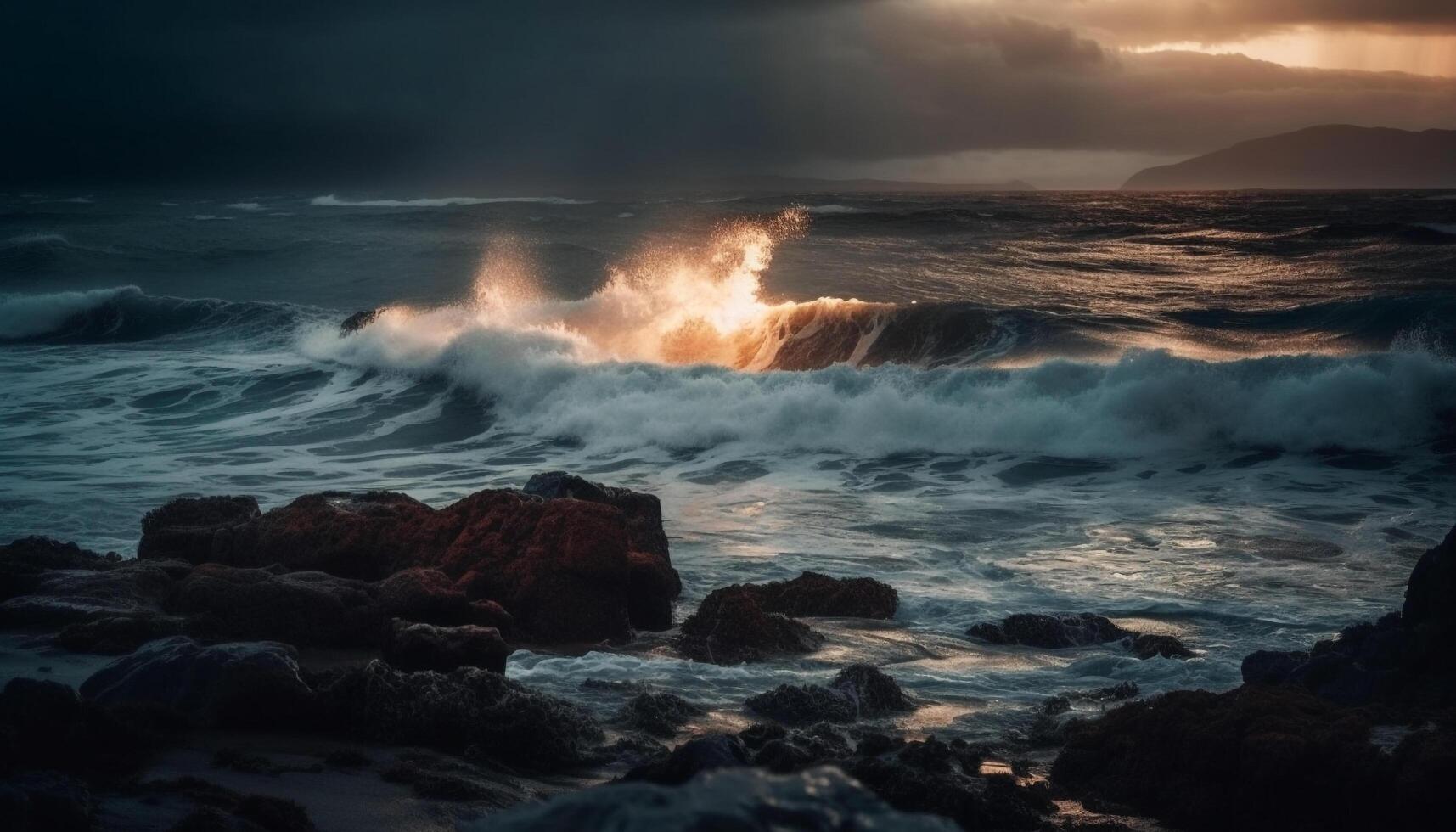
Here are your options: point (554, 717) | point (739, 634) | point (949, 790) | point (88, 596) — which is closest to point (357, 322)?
point (88, 596)

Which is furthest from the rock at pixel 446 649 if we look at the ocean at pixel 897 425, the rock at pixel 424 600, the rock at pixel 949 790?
the rock at pixel 949 790

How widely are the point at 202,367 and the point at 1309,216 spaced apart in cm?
4325

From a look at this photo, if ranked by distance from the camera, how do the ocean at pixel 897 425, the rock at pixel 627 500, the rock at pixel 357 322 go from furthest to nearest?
the rock at pixel 357 322, the rock at pixel 627 500, the ocean at pixel 897 425

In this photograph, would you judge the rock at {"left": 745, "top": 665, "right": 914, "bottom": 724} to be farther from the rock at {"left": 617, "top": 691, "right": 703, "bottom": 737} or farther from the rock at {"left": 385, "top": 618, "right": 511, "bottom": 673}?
the rock at {"left": 385, "top": 618, "right": 511, "bottom": 673}

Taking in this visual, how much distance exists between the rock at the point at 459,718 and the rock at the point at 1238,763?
2.15 m

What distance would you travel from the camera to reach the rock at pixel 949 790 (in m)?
4.73

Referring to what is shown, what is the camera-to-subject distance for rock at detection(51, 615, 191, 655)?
650 cm

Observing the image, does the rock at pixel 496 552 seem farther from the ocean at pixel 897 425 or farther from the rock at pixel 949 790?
the rock at pixel 949 790

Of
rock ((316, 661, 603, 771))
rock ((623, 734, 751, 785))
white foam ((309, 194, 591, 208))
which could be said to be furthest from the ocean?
white foam ((309, 194, 591, 208))

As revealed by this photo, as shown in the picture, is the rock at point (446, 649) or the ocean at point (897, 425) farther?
the ocean at point (897, 425)

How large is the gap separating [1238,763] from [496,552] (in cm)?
486

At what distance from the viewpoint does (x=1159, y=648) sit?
7.70 metres

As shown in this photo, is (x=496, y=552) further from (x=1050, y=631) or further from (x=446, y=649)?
(x=1050, y=631)

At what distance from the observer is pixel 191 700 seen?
520 centimetres
